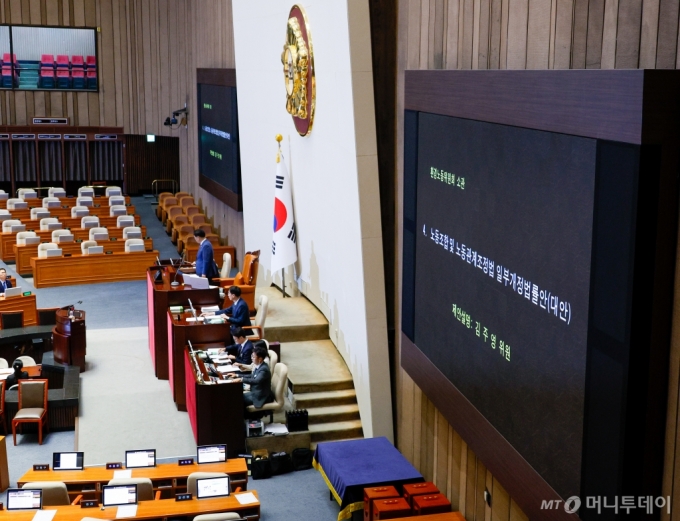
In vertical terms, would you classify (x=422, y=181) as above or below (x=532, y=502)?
above

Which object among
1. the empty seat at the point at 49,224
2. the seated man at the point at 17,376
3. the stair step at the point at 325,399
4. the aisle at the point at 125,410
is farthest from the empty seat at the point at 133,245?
the stair step at the point at 325,399

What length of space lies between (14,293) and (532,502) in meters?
10.9

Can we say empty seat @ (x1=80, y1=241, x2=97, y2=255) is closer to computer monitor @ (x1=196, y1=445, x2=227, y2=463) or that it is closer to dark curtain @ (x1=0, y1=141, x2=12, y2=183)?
dark curtain @ (x1=0, y1=141, x2=12, y2=183)

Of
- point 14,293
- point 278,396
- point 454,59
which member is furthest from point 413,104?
point 14,293

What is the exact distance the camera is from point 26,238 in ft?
59.1

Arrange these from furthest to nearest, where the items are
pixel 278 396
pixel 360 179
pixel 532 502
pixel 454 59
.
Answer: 1. pixel 278 396
2. pixel 360 179
3. pixel 454 59
4. pixel 532 502

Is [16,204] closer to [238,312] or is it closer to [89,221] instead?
[89,221]

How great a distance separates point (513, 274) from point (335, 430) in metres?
5.19

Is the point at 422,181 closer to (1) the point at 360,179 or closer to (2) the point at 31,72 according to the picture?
(1) the point at 360,179

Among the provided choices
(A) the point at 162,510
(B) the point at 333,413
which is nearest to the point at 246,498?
(A) the point at 162,510

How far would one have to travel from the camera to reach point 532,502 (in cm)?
543

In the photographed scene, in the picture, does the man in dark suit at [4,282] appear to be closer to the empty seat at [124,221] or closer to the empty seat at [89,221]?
the empty seat at [89,221]

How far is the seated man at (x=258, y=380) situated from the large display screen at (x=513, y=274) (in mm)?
2817

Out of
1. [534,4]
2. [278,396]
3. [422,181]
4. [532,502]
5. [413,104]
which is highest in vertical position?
[534,4]
